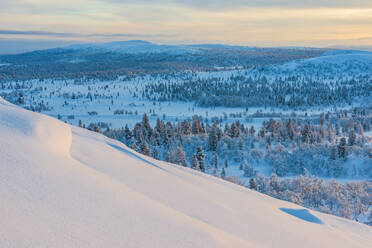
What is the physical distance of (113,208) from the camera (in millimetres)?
5125

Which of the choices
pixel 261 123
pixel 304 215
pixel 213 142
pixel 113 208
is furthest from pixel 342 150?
pixel 113 208

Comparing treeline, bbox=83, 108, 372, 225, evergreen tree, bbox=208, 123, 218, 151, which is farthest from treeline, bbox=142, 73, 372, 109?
evergreen tree, bbox=208, 123, 218, 151

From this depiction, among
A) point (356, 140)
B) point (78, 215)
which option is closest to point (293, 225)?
point (78, 215)

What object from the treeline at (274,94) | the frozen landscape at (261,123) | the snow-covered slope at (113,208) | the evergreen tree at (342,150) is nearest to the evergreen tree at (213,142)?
the frozen landscape at (261,123)

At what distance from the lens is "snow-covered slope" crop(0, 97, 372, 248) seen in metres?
4.03

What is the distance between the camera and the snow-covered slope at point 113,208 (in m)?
4.03

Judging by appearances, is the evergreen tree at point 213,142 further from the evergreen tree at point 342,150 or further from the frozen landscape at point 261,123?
the evergreen tree at point 342,150

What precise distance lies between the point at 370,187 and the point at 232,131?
898 inches

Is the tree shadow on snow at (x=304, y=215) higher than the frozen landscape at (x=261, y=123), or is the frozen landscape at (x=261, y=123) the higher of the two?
the tree shadow on snow at (x=304, y=215)

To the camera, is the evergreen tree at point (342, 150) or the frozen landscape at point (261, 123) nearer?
the frozen landscape at point (261, 123)

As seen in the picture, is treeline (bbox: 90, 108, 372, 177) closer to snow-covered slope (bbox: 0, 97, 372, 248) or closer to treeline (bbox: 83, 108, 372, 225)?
treeline (bbox: 83, 108, 372, 225)

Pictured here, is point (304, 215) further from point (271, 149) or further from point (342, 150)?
point (271, 149)

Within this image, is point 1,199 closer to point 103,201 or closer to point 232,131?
point 103,201

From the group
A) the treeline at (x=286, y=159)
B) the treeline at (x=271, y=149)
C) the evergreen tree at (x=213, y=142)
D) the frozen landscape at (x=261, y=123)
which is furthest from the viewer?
the evergreen tree at (x=213, y=142)
